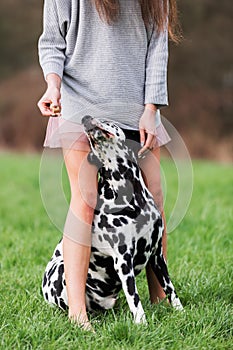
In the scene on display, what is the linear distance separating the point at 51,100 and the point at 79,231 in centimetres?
53

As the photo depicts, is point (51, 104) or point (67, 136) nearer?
point (51, 104)

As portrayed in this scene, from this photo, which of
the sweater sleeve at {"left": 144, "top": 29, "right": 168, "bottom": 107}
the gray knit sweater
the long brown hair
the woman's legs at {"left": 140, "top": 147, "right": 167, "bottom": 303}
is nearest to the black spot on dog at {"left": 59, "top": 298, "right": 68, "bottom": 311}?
the woman's legs at {"left": 140, "top": 147, "right": 167, "bottom": 303}

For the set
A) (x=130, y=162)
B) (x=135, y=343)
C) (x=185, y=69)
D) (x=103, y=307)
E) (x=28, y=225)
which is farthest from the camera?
(x=185, y=69)

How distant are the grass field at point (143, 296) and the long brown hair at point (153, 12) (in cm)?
119

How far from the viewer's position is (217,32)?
1422cm

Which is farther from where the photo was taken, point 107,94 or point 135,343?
point 107,94

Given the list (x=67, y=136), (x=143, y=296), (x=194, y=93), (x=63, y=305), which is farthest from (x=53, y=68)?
(x=194, y=93)

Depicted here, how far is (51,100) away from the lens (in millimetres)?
2682

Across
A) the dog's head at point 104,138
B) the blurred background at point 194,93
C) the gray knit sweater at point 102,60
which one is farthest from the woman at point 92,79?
the blurred background at point 194,93

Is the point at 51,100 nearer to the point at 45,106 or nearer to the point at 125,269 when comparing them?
the point at 45,106

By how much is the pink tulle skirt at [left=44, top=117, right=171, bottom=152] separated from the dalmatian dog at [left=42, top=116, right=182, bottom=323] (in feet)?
0.23

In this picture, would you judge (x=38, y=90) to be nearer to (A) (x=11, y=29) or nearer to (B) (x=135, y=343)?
(A) (x=11, y=29)

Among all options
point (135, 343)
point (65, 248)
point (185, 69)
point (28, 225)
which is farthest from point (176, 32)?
point (185, 69)

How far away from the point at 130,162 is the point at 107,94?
1.00ft
